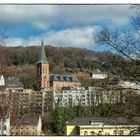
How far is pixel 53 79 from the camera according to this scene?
4.84 m

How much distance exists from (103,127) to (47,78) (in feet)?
3.69

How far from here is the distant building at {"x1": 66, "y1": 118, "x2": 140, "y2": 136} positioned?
366cm

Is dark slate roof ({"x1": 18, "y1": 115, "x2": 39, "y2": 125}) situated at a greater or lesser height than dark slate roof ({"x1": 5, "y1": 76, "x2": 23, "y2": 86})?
lesser

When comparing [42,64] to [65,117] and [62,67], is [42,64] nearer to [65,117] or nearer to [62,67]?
[62,67]

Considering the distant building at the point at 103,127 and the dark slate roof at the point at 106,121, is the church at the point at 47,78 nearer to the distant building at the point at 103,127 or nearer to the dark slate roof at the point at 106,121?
the dark slate roof at the point at 106,121

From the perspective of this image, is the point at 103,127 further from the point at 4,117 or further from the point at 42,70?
the point at 4,117

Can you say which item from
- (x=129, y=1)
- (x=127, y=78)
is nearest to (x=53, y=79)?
(x=127, y=78)

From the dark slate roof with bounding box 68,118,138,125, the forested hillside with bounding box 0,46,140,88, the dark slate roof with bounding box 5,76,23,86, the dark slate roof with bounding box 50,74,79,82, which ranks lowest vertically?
the dark slate roof with bounding box 68,118,138,125

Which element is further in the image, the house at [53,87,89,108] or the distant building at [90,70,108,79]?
the house at [53,87,89,108]

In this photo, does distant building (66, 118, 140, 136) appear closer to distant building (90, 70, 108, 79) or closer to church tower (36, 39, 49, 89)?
distant building (90, 70, 108, 79)

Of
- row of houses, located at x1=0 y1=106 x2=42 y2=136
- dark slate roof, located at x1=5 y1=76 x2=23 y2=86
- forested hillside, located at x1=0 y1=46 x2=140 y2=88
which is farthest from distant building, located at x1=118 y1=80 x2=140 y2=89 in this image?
dark slate roof, located at x1=5 y1=76 x2=23 y2=86

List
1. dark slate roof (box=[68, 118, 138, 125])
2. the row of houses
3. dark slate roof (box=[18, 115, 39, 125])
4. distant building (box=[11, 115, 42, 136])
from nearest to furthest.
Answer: dark slate roof (box=[68, 118, 138, 125])
distant building (box=[11, 115, 42, 136])
the row of houses
dark slate roof (box=[18, 115, 39, 125])

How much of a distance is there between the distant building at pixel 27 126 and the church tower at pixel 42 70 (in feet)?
1.31

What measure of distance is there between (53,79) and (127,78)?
1.28 meters
